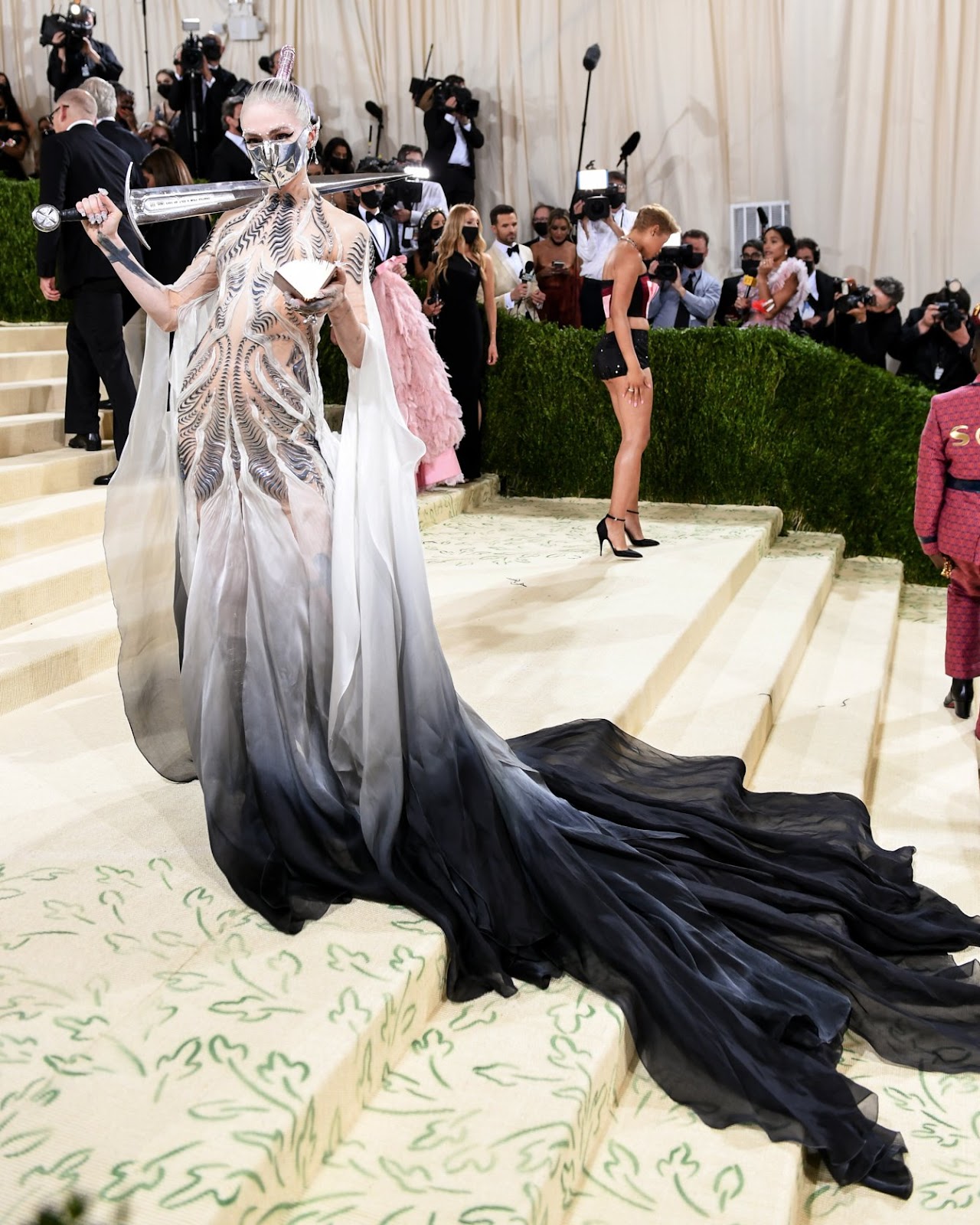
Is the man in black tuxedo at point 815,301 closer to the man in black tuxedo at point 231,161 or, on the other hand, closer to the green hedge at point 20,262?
the man in black tuxedo at point 231,161

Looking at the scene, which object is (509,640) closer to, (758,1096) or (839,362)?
(758,1096)

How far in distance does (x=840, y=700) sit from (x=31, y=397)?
3.98 metres

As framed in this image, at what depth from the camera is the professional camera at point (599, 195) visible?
23.8 feet

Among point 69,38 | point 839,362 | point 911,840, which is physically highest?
point 69,38

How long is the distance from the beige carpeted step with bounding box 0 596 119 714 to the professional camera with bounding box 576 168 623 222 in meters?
4.29

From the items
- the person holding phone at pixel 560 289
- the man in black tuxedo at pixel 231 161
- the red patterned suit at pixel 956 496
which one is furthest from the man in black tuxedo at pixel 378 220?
the red patterned suit at pixel 956 496

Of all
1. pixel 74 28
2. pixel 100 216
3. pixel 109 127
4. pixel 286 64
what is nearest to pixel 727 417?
pixel 109 127

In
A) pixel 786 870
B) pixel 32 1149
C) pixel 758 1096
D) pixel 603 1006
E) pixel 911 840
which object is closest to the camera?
pixel 32 1149

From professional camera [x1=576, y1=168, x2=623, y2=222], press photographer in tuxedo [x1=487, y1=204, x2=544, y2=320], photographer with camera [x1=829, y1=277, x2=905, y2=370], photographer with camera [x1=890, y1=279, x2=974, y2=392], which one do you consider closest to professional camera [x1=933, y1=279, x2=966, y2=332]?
photographer with camera [x1=890, y1=279, x2=974, y2=392]

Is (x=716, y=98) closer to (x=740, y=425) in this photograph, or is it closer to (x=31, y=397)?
(x=740, y=425)

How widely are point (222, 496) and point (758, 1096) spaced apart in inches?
62.2

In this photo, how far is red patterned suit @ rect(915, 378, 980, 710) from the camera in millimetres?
4652

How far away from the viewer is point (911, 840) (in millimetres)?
4008

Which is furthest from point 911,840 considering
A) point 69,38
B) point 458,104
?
point 458,104
